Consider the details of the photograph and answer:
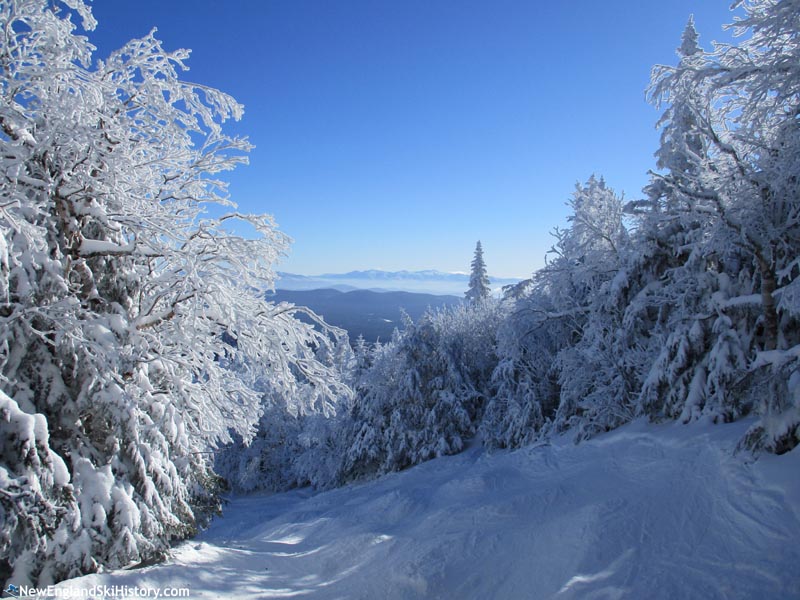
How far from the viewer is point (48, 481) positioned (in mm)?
4883

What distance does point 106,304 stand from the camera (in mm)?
6137

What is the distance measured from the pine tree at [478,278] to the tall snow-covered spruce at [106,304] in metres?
40.3

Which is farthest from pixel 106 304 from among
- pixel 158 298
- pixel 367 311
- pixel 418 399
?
pixel 367 311

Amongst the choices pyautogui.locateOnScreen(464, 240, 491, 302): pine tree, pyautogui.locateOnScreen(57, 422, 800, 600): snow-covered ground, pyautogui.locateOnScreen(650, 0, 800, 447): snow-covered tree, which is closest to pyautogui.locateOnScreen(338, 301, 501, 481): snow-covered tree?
pyautogui.locateOnScreen(57, 422, 800, 600): snow-covered ground

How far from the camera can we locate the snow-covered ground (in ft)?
15.9

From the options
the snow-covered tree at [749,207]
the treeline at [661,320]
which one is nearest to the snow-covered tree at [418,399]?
the treeline at [661,320]

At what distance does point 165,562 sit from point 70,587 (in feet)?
4.72

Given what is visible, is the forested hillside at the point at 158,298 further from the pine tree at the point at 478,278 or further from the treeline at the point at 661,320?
the pine tree at the point at 478,278

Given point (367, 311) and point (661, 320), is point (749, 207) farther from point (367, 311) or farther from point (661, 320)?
point (367, 311)

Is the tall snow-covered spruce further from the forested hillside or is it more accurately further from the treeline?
the treeline

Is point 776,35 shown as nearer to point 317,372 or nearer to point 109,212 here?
point 317,372

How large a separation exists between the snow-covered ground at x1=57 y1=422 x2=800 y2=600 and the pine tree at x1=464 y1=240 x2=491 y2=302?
120 ft

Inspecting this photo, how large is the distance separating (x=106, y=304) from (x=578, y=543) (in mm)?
7257

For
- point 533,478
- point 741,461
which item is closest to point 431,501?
point 533,478
